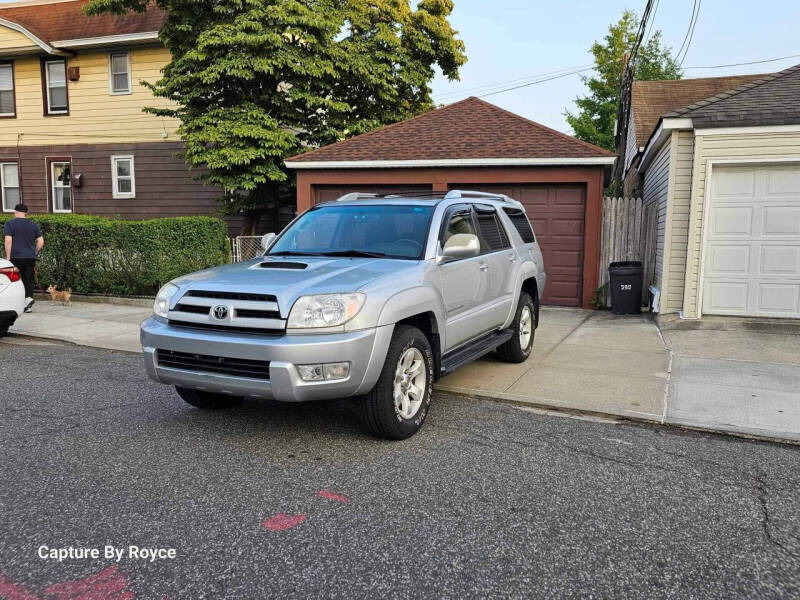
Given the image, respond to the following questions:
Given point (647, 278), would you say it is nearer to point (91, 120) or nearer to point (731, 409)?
point (731, 409)

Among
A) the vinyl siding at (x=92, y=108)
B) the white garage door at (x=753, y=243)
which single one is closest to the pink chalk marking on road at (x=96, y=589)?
the white garage door at (x=753, y=243)

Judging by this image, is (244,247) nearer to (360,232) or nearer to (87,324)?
(87,324)

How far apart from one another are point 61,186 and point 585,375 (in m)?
18.4

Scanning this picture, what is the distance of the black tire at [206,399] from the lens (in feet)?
17.4

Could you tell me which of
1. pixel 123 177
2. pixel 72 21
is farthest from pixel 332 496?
pixel 72 21

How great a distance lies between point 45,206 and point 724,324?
744 inches

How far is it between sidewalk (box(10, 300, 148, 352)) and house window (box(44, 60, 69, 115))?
9.58 meters

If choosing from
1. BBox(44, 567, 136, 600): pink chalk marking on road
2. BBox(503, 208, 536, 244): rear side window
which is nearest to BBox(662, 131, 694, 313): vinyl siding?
BBox(503, 208, 536, 244): rear side window

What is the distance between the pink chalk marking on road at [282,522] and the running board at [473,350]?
209cm

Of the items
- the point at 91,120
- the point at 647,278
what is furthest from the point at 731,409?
the point at 91,120

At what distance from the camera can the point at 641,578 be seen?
2.94m

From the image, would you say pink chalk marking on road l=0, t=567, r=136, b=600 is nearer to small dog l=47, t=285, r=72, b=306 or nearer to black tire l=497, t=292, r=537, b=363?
black tire l=497, t=292, r=537, b=363

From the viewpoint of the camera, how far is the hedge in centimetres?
1205

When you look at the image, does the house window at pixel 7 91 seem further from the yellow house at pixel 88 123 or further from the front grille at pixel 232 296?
the front grille at pixel 232 296
